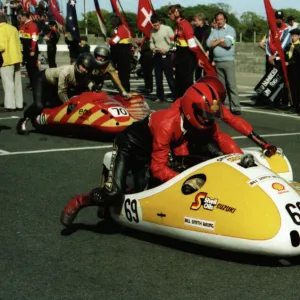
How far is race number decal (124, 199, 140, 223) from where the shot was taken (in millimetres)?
5730

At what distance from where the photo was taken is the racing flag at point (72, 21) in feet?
66.3

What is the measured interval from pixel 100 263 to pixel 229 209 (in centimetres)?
103

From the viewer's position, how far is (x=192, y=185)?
5277mm

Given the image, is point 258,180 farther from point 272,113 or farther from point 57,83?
point 272,113

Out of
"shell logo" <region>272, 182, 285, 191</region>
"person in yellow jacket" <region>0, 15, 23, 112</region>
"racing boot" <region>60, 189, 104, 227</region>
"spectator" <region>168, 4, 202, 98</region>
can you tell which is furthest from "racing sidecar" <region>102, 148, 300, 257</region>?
"spectator" <region>168, 4, 202, 98</region>

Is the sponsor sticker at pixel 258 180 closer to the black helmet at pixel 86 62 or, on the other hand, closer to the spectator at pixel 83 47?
the black helmet at pixel 86 62

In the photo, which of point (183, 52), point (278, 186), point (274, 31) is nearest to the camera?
point (278, 186)

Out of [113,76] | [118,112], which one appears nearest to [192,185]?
[118,112]

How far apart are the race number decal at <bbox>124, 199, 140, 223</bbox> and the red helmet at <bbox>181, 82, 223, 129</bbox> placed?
810 millimetres

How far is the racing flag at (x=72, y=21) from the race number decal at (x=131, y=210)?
14.9 meters

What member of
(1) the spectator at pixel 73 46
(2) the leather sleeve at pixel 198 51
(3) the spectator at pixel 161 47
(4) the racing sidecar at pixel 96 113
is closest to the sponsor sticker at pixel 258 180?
(4) the racing sidecar at pixel 96 113

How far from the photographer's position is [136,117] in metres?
10.9

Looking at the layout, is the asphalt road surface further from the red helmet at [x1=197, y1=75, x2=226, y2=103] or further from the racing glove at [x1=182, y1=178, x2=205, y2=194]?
the red helmet at [x1=197, y1=75, x2=226, y2=103]

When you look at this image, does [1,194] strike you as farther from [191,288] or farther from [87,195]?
[191,288]
